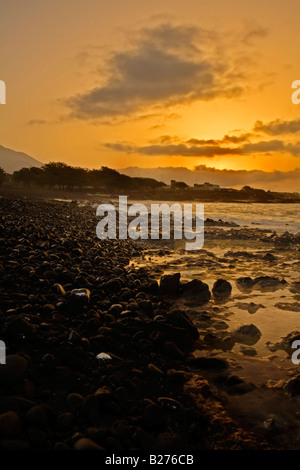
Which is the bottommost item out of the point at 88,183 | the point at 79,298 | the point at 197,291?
the point at 197,291

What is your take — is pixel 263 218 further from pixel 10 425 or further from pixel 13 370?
pixel 10 425

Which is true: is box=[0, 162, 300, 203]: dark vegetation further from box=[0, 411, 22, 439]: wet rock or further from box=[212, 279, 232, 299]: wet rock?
box=[0, 411, 22, 439]: wet rock

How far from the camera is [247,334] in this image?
5.96m

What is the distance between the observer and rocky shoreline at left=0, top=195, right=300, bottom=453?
2.96m

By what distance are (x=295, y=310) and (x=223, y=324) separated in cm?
199

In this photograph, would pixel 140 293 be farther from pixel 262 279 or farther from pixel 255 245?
pixel 255 245

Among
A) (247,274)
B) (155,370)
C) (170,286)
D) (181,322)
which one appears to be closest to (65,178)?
(247,274)

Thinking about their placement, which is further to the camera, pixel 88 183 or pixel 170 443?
pixel 88 183

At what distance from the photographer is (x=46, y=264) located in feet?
25.6

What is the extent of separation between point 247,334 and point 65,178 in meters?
99.9

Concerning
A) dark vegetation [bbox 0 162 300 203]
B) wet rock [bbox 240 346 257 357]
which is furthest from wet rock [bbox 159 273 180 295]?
dark vegetation [bbox 0 162 300 203]

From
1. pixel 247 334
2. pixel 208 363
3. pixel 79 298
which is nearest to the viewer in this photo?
pixel 208 363

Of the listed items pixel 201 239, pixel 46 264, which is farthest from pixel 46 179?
pixel 46 264

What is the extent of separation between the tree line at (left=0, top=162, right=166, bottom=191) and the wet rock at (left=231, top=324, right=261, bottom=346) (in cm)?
8958
